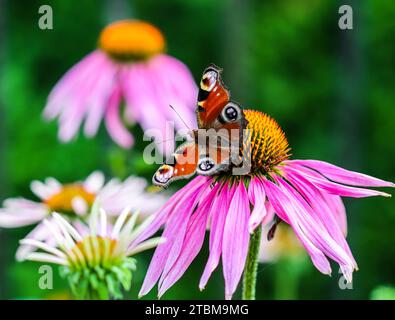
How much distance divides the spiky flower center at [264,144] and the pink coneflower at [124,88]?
1.46 m

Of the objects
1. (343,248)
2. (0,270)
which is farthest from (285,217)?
(0,270)

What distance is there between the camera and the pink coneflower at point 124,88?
3.50 m

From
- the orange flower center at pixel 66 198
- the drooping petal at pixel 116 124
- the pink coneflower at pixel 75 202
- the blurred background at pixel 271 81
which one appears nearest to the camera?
the pink coneflower at pixel 75 202

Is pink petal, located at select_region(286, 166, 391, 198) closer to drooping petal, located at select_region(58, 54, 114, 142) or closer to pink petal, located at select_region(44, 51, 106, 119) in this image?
drooping petal, located at select_region(58, 54, 114, 142)

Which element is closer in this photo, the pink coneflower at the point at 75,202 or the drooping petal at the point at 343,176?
the drooping petal at the point at 343,176

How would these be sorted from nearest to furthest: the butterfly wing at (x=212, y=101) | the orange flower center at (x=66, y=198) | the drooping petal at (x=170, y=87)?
the butterfly wing at (x=212, y=101) → the orange flower center at (x=66, y=198) → the drooping petal at (x=170, y=87)

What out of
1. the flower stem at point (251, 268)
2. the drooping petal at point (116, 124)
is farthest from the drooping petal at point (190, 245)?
the drooping petal at point (116, 124)

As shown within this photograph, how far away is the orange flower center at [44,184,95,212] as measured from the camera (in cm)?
253

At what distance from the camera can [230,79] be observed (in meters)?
5.96

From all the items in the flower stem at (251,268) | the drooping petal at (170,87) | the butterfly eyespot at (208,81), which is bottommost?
the flower stem at (251,268)

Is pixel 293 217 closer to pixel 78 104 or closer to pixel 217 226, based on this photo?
pixel 217 226

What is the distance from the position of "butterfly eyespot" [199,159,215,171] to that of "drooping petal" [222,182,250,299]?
79 millimetres

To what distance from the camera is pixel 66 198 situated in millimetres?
2551

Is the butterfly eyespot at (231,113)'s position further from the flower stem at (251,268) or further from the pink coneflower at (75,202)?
the pink coneflower at (75,202)
